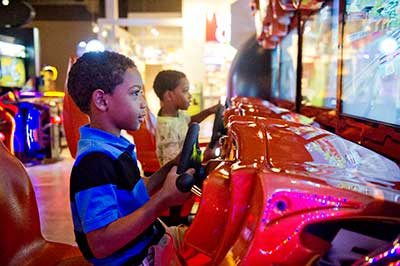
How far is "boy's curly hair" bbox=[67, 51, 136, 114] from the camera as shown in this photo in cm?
113

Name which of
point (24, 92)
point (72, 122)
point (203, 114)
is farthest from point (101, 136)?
point (24, 92)

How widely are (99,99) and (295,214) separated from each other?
0.64 meters

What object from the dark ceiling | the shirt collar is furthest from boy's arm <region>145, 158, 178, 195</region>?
the dark ceiling

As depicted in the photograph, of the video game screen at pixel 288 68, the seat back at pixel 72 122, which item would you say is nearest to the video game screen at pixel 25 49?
the video game screen at pixel 288 68

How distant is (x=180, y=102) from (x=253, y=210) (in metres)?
2.05

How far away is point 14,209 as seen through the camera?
1.40 metres

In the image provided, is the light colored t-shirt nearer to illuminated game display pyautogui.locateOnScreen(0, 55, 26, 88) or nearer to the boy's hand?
the boy's hand

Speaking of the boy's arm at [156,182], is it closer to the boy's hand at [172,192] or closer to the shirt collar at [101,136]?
the shirt collar at [101,136]

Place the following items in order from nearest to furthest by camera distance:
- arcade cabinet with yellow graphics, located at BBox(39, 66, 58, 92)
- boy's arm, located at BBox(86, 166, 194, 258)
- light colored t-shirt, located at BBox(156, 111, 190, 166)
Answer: boy's arm, located at BBox(86, 166, 194, 258), light colored t-shirt, located at BBox(156, 111, 190, 166), arcade cabinet with yellow graphics, located at BBox(39, 66, 58, 92)

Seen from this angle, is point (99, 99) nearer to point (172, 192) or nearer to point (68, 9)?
point (172, 192)

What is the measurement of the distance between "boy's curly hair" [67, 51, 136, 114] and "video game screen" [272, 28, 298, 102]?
3.10 meters

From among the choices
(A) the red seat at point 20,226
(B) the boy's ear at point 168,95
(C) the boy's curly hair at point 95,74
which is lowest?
(A) the red seat at point 20,226

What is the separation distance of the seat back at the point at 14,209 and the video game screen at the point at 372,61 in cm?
120

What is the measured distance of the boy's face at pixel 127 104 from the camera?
1.14 m
